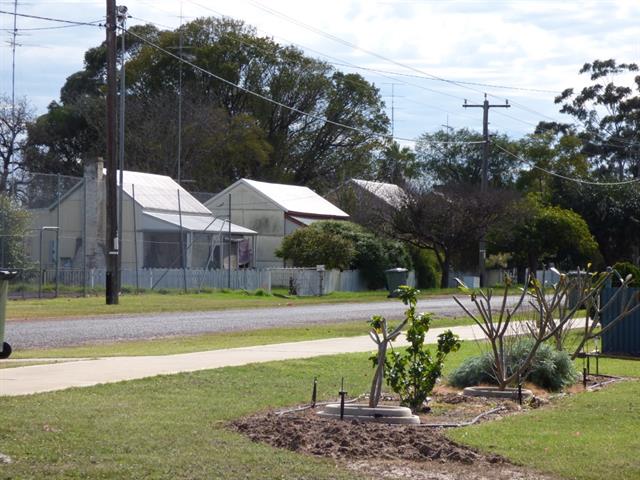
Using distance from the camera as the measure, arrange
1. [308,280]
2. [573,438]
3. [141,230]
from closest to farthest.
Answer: [573,438]
[141,230]
[308,280]

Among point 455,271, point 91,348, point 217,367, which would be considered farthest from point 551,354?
point 455,271

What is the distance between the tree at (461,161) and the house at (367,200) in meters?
17.8

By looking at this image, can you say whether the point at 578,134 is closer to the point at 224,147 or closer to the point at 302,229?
the point at 224,147

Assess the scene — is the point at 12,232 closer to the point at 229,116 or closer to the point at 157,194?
the point at 157,194

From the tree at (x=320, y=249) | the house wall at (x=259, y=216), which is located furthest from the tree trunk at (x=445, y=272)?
the house wall at (x=259, y=216)

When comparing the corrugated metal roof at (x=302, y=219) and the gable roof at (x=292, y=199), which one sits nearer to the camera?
the corrugated metal roof at (x=302, y=219)

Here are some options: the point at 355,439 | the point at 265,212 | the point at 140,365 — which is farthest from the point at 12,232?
the point at 355,439

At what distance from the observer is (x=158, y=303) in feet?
124

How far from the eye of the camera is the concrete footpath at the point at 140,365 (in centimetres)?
1350

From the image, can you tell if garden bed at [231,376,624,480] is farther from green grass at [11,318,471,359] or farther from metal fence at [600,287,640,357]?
metal fence at [600,287,640,357]

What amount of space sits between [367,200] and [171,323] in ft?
137

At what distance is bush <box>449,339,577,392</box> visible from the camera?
14727 millimetres

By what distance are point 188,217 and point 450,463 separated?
4522cm

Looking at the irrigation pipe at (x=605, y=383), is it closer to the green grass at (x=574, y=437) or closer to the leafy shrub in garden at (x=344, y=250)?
the green grass at (x=574, y=437)
